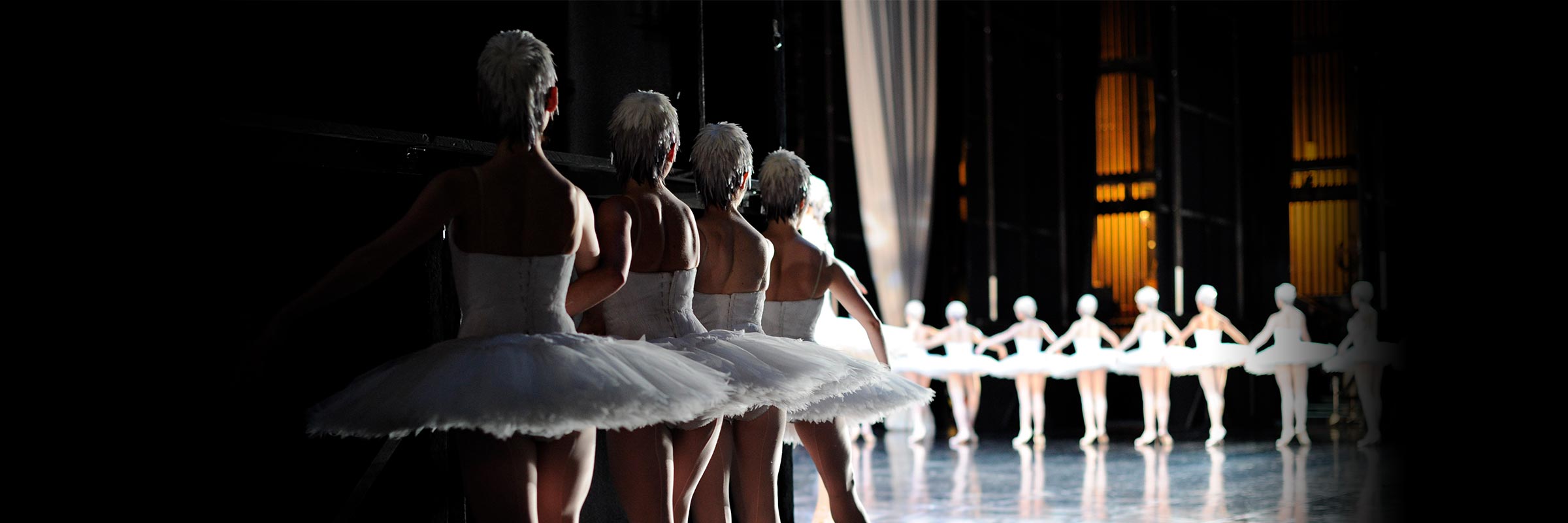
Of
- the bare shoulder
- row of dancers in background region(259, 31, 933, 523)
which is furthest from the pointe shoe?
the bare shoulder

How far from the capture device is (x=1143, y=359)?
1246 cm

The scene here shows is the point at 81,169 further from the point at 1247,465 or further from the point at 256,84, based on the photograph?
the point at 1247,465

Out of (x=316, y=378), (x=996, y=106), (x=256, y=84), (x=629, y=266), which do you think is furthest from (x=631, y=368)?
(x=996, y=106)

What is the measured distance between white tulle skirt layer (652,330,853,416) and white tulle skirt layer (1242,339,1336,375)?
29.7 ft

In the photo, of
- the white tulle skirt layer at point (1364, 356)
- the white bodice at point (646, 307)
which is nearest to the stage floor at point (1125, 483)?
the white tulle skirt layer at point (1364, 356)

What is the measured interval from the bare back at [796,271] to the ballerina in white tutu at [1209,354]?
8.42 meters

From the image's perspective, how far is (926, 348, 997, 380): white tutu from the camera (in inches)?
509

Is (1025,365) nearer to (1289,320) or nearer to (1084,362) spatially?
(1084,362)

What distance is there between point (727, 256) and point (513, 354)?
1.23 m

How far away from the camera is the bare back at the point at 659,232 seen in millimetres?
3463

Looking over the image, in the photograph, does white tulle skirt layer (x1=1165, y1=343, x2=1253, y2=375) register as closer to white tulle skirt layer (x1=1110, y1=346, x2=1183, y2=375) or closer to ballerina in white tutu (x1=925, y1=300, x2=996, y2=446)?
white tulle skirt layer (x1=1110, y1=346, x2=1183, y2=375)

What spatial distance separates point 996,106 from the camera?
16406 millimetres

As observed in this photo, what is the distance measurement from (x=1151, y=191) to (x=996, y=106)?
2.02 metres

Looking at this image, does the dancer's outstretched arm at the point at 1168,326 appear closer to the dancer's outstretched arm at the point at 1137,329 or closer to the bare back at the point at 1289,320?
the dancer's outstretched arm at the point at 1137,329
